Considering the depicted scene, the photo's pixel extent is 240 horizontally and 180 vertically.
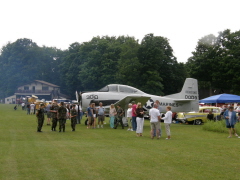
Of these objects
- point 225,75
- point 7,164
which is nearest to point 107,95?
point 7,164

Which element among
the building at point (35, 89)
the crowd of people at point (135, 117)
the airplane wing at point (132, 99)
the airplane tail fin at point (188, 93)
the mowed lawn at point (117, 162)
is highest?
the building at point (35, 89)

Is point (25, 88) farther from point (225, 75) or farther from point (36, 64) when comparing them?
point (225, 75)

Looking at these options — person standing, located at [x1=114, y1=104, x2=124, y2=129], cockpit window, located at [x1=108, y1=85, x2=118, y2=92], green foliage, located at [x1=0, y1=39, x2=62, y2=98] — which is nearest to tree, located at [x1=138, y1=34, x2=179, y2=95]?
cockpit window, located at [x1=108, y1=85, x2=118, y2=92]

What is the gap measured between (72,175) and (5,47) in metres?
96.0

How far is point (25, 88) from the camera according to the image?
325 feet

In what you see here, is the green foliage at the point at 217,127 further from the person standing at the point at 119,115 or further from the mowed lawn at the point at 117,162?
the mowed lawn at the point at 117,162

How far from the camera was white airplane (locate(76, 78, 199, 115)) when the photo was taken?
83.2 ft

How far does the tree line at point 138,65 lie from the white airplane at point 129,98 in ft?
75.9

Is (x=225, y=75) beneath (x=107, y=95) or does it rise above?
above

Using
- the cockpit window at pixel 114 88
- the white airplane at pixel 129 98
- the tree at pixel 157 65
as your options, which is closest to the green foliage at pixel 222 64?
the tree at pixel 157 65

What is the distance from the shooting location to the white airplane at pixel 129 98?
2537 cm

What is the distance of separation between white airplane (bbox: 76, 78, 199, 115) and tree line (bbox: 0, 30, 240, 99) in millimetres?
23139

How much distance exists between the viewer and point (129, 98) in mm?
24297

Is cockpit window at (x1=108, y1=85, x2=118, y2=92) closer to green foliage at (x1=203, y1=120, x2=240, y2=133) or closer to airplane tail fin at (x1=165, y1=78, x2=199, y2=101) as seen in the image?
airplane tail fin at (x1=165, y1=78, x2=199, y2=101)
